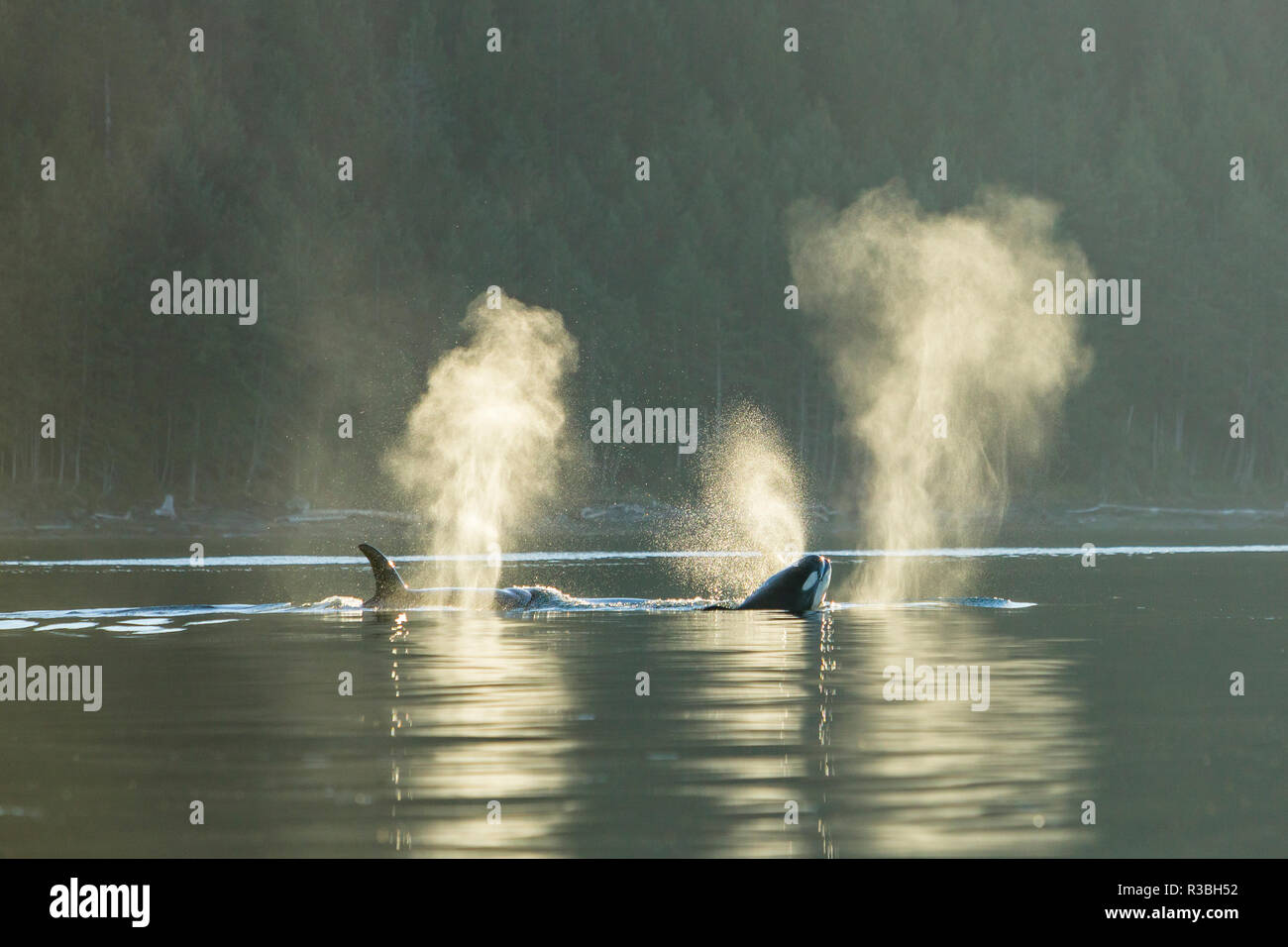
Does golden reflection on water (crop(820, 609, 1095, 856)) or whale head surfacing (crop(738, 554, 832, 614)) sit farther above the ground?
whale head surfacing (crop(738, 554, 832, 614))

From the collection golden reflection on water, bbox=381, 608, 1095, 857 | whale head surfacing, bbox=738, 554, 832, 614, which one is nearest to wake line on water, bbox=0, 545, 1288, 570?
whale head surfacing, bbox=738, 554, 832, 614

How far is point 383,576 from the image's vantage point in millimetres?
42438

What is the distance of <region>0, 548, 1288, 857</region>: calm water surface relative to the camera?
16.5 meters

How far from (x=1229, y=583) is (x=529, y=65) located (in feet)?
465

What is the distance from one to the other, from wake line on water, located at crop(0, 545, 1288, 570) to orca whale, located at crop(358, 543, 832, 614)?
78.2 feet

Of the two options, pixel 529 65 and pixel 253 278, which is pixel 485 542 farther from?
pixel 529 65

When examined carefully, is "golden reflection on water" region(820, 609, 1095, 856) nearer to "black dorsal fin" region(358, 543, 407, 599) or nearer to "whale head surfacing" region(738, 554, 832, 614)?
"whale head surfacing" region(738, 554, 832, 614)

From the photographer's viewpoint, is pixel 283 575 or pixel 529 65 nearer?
pixel 283 575

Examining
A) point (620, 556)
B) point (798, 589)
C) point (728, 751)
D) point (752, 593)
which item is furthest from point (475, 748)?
point (620, 556)

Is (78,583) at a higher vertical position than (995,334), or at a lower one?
lower

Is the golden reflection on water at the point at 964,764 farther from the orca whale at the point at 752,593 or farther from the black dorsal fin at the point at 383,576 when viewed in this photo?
the black dorsal fin at the point at 383,576
